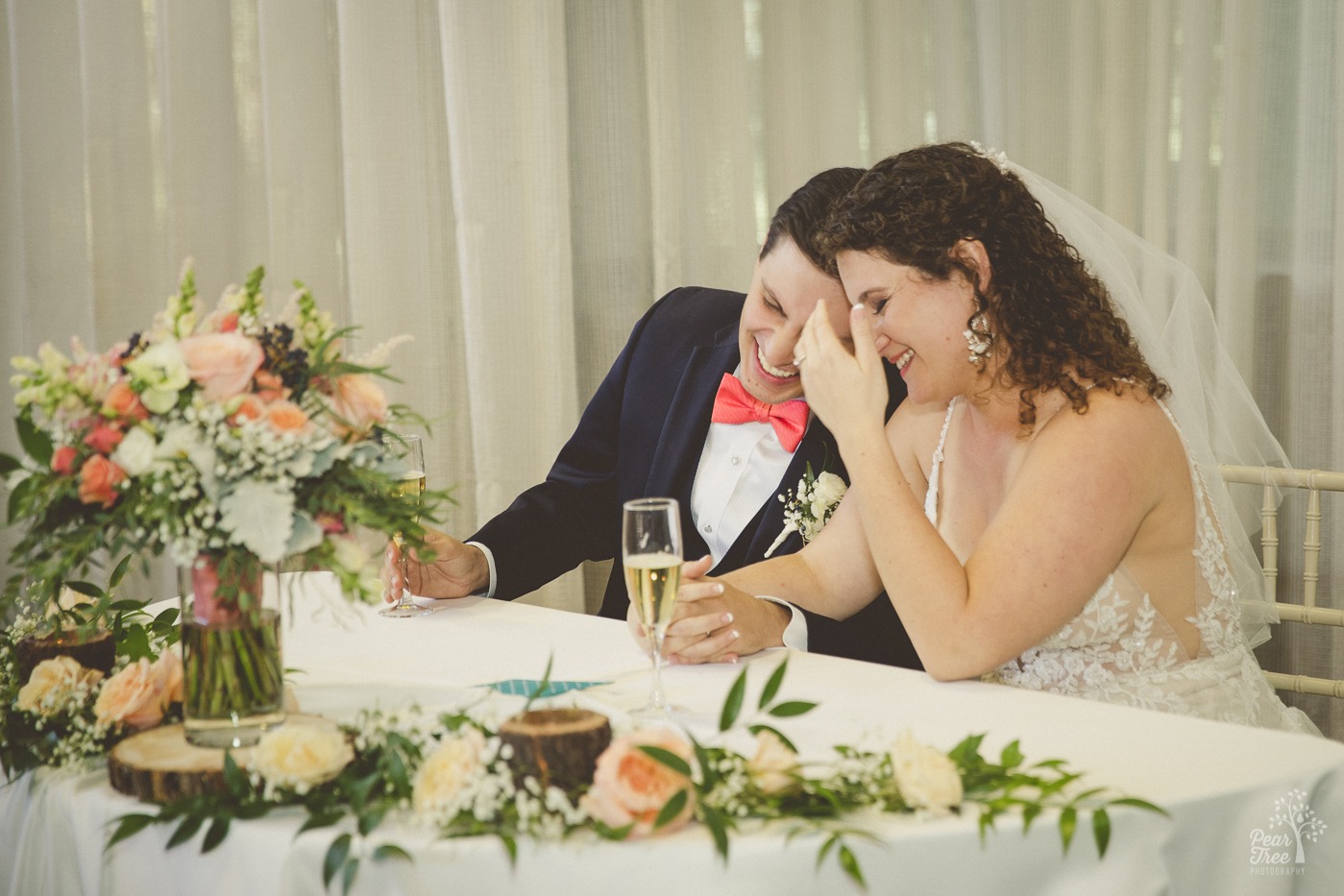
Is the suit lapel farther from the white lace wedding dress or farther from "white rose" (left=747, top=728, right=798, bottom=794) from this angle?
"white rose" (left=747, top=728, right=798, bottom=794)

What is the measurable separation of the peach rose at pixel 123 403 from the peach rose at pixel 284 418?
123 mm

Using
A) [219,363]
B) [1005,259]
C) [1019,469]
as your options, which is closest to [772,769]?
[219,363]

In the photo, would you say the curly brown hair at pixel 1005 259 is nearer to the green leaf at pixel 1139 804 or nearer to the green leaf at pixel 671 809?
the green leaf at pixel 1139 804

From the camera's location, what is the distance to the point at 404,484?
1743 millimetres

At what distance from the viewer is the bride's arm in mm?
1731

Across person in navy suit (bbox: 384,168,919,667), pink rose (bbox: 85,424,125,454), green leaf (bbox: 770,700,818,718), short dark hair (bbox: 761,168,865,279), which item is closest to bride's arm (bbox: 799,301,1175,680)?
person in navy suit (bbox: 384,168,919,667)

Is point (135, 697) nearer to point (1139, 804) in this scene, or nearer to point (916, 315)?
point (1139, 804)

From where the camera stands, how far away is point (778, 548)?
2.49 m

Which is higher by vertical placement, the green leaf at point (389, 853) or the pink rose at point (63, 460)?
the pink rose at point (63, 460)

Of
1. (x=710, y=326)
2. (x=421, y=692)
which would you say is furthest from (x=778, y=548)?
(x=421, y=692)

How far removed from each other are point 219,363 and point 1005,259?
131 cm

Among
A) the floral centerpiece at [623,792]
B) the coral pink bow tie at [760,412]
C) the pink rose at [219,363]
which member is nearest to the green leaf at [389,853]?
the floral centerpiece at [623,792]

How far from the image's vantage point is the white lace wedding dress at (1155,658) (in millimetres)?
1929

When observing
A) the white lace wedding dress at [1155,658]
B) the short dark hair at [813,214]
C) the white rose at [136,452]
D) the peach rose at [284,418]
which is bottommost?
the white lace wedding dress at [1155,658]
